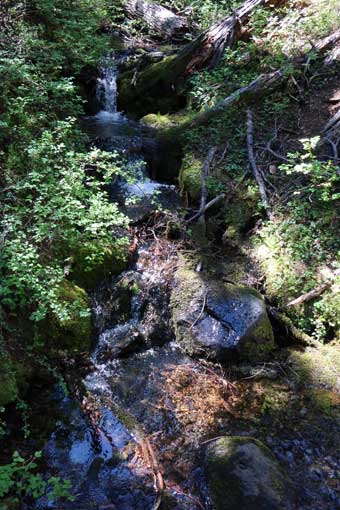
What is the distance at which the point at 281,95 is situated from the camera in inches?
310

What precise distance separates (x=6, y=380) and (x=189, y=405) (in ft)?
6.13

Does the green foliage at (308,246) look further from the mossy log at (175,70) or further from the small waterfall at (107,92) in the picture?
the small waterfall at (107,92)

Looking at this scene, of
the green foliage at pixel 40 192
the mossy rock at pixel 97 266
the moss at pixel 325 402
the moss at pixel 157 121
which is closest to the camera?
the green foliage at pixel 40 192

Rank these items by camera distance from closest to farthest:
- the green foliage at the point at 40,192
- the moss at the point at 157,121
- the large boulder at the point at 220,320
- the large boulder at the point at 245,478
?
the large boulder at the point at 245,478
the green foliage at the point at 40,192
the large boulder at the point at 220,320
the moss at the point at 157,121

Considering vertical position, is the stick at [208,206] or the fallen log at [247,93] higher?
the fallen log at [247,93]

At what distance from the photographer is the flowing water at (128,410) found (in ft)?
11.1

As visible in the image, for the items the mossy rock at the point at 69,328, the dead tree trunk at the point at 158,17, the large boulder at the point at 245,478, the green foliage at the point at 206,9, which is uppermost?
the green foliage at the point at 206,9

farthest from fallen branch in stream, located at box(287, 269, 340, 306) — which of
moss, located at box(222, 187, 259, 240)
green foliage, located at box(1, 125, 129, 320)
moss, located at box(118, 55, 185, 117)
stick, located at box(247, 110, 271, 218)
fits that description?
moss, located at box(118, 55, 185, 117)

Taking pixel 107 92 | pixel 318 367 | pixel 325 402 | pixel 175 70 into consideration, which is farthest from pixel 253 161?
pixel 107 92

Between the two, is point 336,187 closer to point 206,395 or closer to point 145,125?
point 206,395

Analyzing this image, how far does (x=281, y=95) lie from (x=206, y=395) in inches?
242

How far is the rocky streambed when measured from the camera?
3.36m

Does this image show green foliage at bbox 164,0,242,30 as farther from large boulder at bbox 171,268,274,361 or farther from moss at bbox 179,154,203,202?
large boulder at bbox 171,268,274,361

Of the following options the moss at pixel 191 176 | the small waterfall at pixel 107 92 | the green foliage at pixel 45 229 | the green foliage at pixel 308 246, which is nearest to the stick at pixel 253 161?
the green foliage at pixel 308 246
